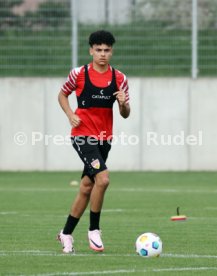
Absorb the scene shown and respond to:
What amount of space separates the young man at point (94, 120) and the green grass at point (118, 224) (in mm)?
409

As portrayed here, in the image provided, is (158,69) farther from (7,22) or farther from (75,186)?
(75,186)

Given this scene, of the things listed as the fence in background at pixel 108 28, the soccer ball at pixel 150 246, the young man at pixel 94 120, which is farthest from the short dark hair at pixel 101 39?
the fence in background at pixel 108 28

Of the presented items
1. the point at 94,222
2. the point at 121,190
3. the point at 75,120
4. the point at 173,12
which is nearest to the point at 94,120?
the point at 75,120

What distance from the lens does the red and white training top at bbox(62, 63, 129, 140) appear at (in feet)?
35.2

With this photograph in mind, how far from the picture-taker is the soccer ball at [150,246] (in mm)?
9945

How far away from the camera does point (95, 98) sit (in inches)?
425

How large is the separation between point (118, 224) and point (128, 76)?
1244 centimetres

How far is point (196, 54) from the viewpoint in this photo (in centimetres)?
2562

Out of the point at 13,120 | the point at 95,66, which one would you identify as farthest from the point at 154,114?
the point at 95,66

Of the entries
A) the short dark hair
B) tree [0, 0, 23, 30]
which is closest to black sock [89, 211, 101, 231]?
the short dark hair
